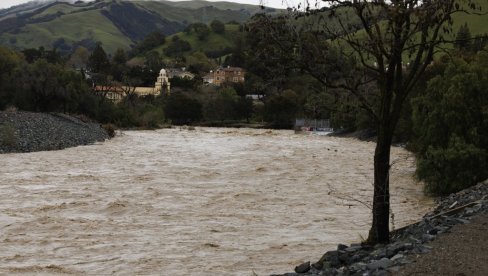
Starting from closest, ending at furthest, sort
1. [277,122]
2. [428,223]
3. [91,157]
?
1. [428,223]
2. [91,157]
3. [277,122]

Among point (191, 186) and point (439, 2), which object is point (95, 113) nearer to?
point (191, 186)

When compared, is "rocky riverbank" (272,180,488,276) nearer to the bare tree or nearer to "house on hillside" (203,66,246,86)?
the bare tree

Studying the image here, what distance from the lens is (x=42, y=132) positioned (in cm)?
5303

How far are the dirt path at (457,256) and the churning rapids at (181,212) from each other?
272 centimetres

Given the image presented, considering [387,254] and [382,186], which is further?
[382,186]

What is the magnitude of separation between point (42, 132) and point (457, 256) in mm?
48773

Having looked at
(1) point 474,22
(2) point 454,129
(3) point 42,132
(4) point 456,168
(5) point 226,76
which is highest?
(1) point 474,22

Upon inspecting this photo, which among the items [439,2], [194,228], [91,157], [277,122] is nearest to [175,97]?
[277,122]

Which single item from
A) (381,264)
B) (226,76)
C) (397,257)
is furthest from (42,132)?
(226,76)

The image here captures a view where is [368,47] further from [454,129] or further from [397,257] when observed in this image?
[454,129]

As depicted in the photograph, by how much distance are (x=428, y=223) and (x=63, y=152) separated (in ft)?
126

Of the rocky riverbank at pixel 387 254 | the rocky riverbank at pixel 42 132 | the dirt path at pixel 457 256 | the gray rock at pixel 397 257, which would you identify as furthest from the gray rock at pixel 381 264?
the rocky riverbank at pixel 42 132

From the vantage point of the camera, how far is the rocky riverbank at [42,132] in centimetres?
4716

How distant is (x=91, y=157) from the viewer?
145ft
